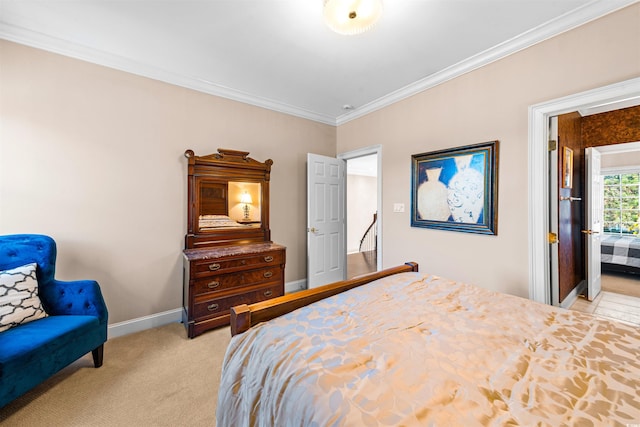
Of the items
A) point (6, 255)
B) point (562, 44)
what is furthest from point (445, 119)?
point (6, 255)

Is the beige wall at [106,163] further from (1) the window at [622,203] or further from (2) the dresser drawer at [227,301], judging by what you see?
(1) the window at [622,203]

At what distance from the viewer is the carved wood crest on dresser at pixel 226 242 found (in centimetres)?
248

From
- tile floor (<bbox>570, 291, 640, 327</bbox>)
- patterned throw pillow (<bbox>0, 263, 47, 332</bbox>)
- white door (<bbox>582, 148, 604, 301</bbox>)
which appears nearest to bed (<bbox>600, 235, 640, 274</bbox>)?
tile floor (<bbox>570, 291, 640, 327</bbox>)

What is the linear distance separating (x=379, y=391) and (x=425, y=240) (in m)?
2.45

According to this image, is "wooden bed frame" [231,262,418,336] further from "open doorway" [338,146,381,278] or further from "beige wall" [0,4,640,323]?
"open doorway" [338,146,381,278]

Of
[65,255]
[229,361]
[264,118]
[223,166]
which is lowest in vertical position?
[229,361]

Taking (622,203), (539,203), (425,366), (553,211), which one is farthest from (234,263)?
(622,203)

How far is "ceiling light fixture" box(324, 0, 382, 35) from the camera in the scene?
153cm

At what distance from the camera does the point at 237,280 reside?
267 cm

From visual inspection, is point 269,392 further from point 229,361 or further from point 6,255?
point 6,255

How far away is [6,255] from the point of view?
1843mm

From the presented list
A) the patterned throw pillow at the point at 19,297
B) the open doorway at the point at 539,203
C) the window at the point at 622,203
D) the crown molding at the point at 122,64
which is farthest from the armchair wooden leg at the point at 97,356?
the window at the point at 622,203

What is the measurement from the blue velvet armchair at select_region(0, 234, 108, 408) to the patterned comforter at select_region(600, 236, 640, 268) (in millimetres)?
7191

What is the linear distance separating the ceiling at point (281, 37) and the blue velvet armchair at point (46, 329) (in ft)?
5.74
